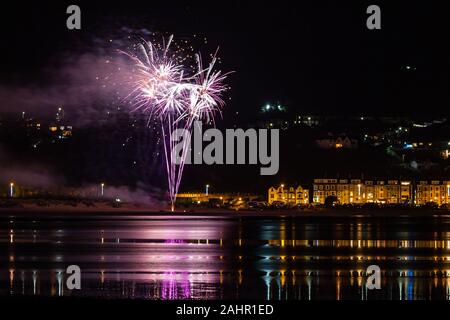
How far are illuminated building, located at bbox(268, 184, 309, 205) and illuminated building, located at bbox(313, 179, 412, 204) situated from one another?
210 centimetres

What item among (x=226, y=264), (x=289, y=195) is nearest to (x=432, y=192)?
(x=289, y=195)

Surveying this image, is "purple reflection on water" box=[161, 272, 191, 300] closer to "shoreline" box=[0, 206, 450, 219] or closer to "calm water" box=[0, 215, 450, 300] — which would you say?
"calm water" box=[0, 215, 450, 300]

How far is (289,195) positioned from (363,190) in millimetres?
12959

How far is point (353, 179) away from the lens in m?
131

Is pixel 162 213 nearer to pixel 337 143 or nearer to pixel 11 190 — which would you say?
pixel 11 190

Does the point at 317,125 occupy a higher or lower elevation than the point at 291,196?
higher

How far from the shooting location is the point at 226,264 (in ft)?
98.0

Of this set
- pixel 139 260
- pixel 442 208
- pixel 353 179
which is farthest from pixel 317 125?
pixel 139 260

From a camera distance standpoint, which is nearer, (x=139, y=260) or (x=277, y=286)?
(x=277, y=286)

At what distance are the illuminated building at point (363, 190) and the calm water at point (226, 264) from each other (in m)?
78.8

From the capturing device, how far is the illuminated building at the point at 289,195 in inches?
4723

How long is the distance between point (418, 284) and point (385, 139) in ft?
550
